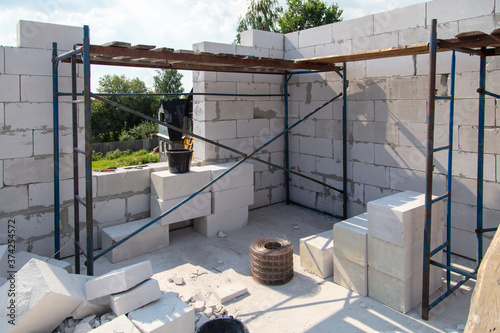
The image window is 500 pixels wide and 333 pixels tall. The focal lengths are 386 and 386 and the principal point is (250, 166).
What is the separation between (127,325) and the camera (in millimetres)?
3014

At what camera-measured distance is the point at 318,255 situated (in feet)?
14.9

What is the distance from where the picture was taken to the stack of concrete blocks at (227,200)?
19.3 feet

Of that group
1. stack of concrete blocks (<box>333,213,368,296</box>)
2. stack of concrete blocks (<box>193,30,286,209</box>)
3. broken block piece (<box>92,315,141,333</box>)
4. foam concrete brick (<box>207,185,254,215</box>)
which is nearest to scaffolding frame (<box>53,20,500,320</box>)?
stack of concrete blocks (<box>333,213,368,296</box>)

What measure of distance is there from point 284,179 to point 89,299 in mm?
4874

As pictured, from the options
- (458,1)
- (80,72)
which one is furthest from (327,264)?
(80,72)

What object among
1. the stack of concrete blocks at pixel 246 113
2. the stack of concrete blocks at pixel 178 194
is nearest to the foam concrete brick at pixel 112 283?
the stack of concrete blocks at pixel 178 194

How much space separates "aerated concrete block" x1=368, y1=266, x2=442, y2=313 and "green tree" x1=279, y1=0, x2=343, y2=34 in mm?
20281

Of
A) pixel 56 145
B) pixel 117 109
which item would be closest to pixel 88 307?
pixel 56 145

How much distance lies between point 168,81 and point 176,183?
22244 millimetres

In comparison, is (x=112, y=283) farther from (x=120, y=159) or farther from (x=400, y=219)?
(x=120, y=159)

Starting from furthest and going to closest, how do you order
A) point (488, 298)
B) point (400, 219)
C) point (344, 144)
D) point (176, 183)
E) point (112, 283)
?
point (344, 144) → point (176, 183) → point (400, 219) → point (112, 283) → point (488, 298)

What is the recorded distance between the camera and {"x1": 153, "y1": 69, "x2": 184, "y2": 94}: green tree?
26.4 metres

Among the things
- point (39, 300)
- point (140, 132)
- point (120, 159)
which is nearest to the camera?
point (39, 300)

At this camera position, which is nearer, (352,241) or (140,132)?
(352,241)
